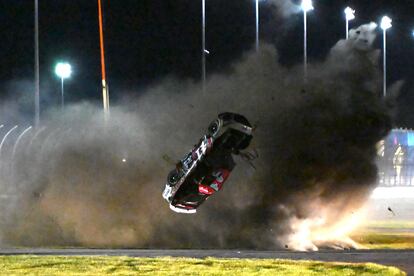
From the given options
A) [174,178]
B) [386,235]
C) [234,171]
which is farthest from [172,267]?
[386,235]

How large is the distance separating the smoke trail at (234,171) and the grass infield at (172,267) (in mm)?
9623

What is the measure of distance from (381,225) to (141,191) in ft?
64.2

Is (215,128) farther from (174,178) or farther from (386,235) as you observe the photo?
(386,235)

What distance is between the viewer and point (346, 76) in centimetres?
3197

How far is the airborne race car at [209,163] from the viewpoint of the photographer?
2039 cm

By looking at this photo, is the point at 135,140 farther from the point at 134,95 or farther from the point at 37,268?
the point at 37,268

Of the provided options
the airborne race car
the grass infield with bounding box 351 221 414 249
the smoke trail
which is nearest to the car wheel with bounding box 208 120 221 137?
the airborne race car

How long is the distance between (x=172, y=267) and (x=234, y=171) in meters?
12.5

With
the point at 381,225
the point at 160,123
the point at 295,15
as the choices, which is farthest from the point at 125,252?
the point at 295,15

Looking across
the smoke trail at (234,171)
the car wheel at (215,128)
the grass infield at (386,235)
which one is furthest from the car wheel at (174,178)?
the grass infield at (386,235)

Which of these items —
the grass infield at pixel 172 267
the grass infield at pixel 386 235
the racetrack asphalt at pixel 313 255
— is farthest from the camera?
the grass infield at pixel 386 235

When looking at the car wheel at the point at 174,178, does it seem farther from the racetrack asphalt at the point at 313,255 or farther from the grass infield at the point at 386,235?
the grass infield at the point at 386,235

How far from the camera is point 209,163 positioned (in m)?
21.2

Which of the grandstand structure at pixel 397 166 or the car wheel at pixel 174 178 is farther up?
the grandstand structure at pixel 397 166
